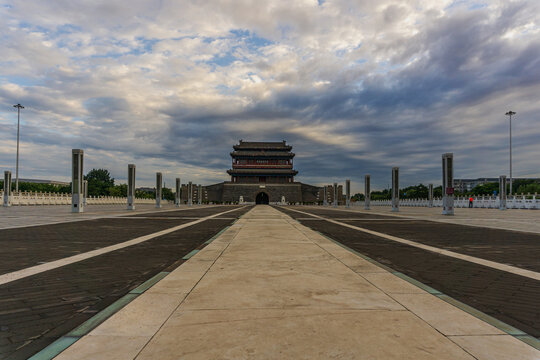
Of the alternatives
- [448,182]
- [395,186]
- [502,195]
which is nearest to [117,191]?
[395,186]

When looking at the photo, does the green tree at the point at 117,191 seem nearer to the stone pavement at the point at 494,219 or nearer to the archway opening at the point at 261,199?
the archway opening at the point at 261,199

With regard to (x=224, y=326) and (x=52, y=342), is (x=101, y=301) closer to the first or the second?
(x=52, y=342)

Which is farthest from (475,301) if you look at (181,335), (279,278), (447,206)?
(447,206)

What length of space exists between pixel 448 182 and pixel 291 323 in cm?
2324

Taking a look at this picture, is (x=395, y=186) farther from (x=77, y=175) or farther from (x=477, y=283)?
(x=477, y=283)

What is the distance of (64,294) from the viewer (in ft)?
11.6

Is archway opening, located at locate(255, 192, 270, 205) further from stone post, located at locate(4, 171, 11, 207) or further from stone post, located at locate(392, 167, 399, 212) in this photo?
stone post, located at locate(4, 171, 11, 207)

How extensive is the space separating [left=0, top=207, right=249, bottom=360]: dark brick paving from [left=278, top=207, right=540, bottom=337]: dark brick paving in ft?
11.5

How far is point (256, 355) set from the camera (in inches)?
79.4

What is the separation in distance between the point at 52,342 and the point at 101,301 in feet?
3.13

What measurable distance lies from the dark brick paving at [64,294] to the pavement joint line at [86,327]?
0.26 ft

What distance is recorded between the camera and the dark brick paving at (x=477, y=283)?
3.02 metres

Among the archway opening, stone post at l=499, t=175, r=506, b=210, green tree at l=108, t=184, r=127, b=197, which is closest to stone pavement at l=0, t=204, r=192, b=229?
stone post at l=499, t=175, r=506, b=210

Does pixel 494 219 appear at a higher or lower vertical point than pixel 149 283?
lower
